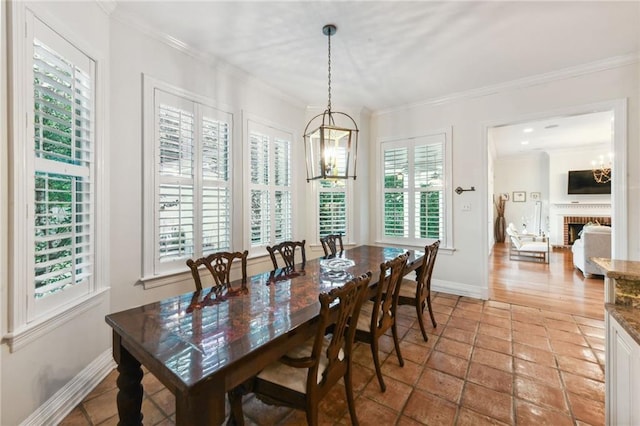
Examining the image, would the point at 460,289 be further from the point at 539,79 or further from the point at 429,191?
the point at 539,79

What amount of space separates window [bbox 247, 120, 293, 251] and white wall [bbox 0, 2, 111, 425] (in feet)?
5.18

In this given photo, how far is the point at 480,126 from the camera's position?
12.4 feet

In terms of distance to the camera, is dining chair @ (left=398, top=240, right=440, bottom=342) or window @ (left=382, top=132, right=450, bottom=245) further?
window @ (left=382, top=132, right=450, bottom=245)

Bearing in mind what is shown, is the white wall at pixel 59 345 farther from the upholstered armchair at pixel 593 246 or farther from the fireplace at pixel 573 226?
the fireplace at pixel 573 226

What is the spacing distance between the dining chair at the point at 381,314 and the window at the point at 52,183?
201cm

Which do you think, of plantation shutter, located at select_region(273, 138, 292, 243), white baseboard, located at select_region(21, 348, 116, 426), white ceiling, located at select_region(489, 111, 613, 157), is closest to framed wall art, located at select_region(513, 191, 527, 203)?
white ceiling, located at select_region(489, 111, 613, 157)

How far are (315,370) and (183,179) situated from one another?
2199mm

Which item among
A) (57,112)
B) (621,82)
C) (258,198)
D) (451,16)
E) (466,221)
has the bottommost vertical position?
(466,221)

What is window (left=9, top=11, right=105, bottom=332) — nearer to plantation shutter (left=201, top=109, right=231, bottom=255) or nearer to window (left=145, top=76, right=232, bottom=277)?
window (left=145, top=76, right=232, bottom=277)

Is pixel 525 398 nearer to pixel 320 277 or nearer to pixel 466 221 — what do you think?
pixel 320 277

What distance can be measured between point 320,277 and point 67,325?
1.75 metres

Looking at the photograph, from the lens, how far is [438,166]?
A: 4098 mm

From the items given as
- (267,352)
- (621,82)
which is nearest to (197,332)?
(267,352)

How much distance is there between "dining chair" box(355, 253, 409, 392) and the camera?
6.12 ft
